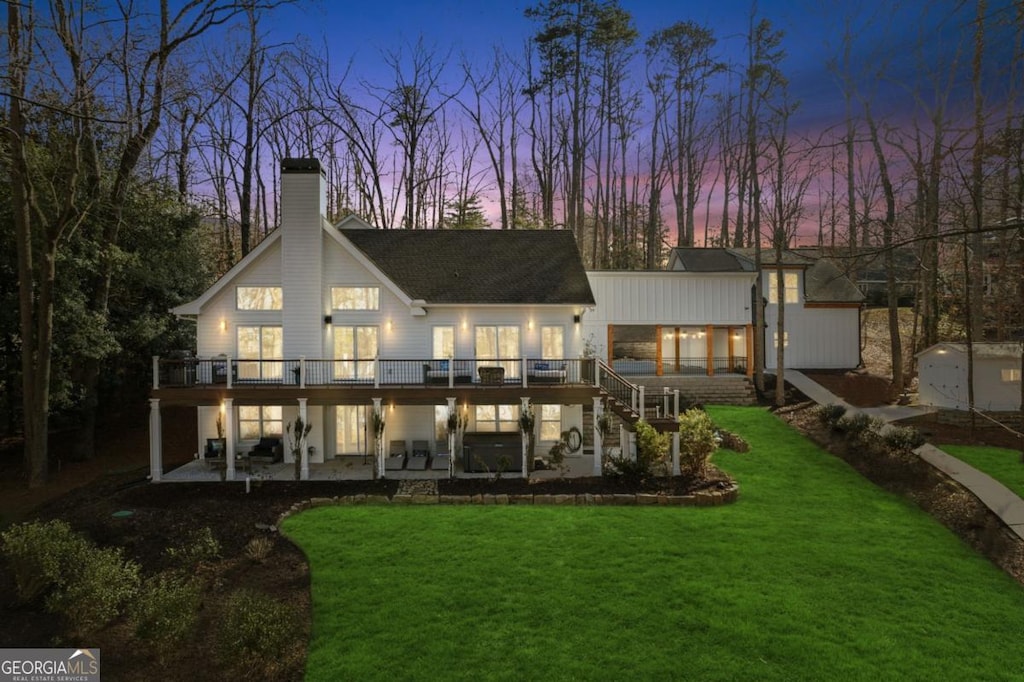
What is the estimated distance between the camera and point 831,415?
18078 millimetres

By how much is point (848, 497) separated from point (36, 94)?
80.0ft

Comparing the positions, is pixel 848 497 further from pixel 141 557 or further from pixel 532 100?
pixel 532 100

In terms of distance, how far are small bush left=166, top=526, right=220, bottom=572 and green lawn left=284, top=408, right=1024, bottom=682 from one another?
152 centimetres

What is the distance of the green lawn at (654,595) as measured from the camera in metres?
6.84

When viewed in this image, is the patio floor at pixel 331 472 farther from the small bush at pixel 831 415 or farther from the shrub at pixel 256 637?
the small bush at pixel 831 415

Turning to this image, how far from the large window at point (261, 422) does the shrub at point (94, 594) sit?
790 cm

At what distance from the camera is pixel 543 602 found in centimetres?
813

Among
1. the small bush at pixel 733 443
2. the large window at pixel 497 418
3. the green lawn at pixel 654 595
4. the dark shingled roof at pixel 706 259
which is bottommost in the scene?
the green lawn at pixel 654 595

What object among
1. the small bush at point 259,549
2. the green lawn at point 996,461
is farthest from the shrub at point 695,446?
the small bush at point 259,549

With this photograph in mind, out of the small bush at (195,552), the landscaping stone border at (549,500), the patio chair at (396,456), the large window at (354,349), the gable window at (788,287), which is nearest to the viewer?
the small bush at (195,552)

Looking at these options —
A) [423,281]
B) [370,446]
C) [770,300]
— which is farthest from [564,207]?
[370,446]

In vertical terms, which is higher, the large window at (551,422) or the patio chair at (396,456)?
the large window at (551,422)

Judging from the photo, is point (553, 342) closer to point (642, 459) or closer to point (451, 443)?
point (451, 443)

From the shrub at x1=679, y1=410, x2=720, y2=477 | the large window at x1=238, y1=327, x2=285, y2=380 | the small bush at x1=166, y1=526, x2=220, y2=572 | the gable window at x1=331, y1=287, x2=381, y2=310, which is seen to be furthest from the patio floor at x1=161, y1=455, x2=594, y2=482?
the gable window at x1=331, y1=287, x2=381, y2=310
